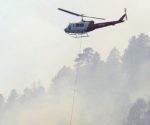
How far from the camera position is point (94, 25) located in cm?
13362

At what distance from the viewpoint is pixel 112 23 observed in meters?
132

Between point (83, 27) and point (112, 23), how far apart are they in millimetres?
4646

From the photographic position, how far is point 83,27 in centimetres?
13312

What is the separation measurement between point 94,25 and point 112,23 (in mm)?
3199

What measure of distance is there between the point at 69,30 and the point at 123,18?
30.5 ft

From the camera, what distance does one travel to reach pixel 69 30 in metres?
136

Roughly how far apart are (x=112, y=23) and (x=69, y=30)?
777 cm

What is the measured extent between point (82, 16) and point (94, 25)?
248 centimetres

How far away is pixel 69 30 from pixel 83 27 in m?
3.54

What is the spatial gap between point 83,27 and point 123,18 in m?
6.39

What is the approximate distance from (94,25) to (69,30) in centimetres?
458

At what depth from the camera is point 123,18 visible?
434 ft

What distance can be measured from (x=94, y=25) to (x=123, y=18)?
188 inches

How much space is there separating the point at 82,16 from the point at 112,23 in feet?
15.8
